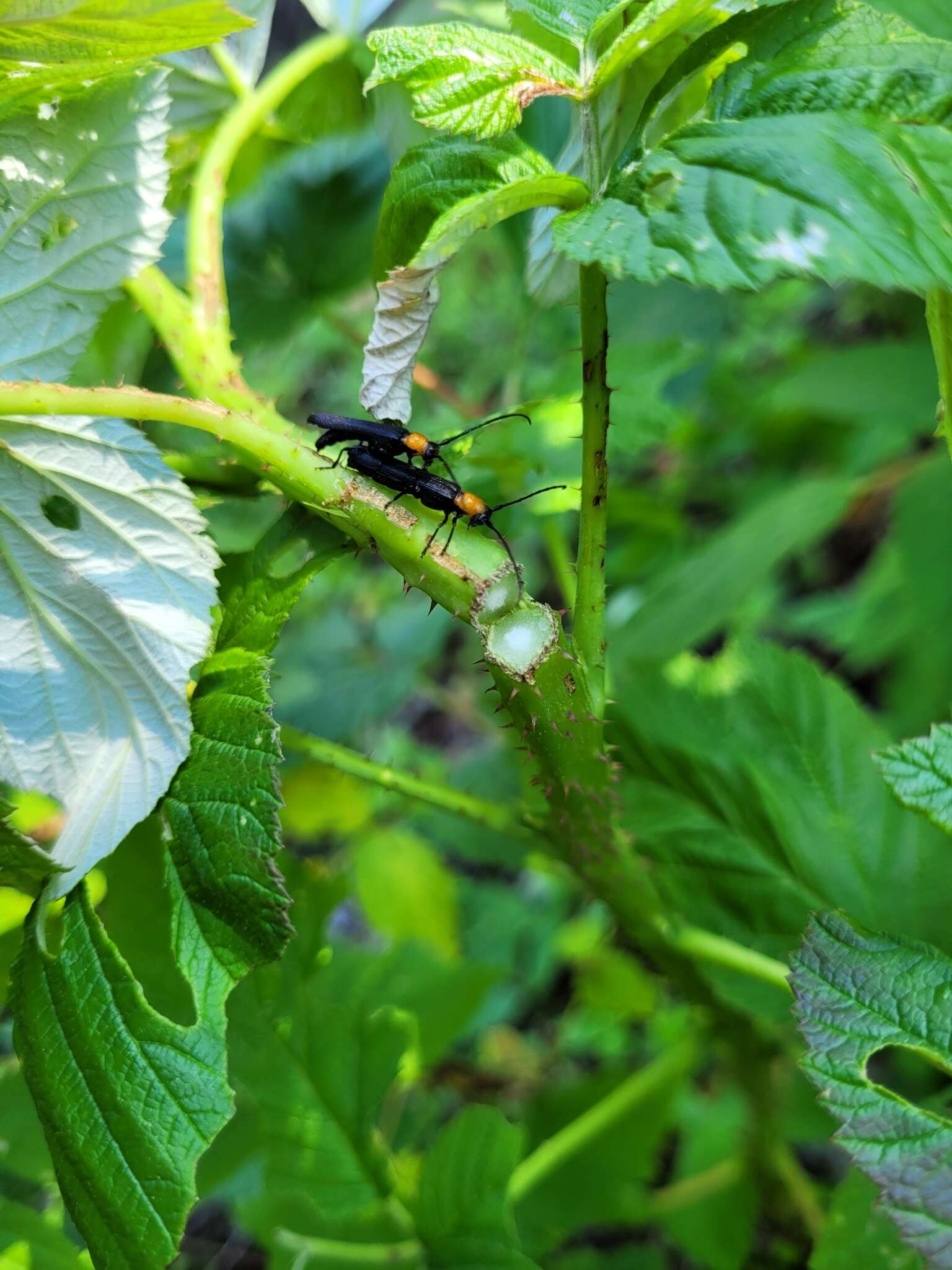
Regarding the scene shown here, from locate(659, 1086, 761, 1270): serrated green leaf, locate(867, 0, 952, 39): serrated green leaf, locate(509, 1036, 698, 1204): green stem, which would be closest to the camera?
locate(867, 0, 952, 39): serrated green leaf

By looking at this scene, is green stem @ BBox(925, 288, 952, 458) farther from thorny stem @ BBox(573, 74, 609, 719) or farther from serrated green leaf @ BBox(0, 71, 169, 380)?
serrated green leaf @ BBox(0, 71, 169, 380)

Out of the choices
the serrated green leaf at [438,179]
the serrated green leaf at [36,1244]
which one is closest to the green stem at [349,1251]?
the serrated green leaf at [36,1244]

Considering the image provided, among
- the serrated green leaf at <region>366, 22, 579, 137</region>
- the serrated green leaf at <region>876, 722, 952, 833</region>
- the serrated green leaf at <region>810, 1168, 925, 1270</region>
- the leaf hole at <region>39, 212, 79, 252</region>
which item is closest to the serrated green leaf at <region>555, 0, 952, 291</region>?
the serrated green leaf at <region>366, 22, 579, 137</region>

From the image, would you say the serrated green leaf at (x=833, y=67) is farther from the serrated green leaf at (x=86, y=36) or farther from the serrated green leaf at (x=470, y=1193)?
the serrated green leaf at (x=470, y=1193)

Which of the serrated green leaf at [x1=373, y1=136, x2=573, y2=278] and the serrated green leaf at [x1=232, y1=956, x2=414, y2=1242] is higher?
the serrated green leaf at [x1=373, y1=136, x2=573, y2=278]

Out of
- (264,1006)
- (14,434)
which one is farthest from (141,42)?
(264,1006)

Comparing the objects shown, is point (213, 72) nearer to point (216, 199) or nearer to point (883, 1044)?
point (216, 199)

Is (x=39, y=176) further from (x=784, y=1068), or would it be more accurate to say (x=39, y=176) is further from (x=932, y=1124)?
(x=784, y=1068)
